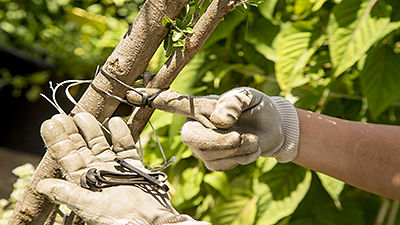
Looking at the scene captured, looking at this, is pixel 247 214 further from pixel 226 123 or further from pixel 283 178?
pixel 226 123

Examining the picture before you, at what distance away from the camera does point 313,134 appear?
906mm

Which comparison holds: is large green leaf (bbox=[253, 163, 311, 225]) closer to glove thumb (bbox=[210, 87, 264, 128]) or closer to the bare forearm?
the bare forearm

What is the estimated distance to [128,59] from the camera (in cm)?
71

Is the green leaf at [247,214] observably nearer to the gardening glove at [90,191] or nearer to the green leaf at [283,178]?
the green leaf at [283,178]

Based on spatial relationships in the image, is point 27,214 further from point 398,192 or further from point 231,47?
point 231,47

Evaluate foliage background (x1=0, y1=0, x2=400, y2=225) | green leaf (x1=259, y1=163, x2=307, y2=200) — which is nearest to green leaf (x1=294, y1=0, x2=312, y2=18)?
foliage background (x1=0, y1=0, x2=400, y2=225)

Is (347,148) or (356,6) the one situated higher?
(356,6)

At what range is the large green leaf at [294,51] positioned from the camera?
4.20ft

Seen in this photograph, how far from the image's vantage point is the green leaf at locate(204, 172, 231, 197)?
1.37 metres

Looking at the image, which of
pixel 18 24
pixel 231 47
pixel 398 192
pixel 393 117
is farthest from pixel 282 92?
pixel 18 24

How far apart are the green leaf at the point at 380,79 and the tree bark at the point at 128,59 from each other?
0.77 metres

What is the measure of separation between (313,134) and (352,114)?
0.57m

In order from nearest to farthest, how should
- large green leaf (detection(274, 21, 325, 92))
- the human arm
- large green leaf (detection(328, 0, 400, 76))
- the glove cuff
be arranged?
1. the human arm
2. the glove cuff
3. large green leaf (detection(328, 0, 400, 76))
4. large green leaf (detection(274, 21, 325, 92))

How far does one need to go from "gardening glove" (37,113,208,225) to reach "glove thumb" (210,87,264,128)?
160mm
